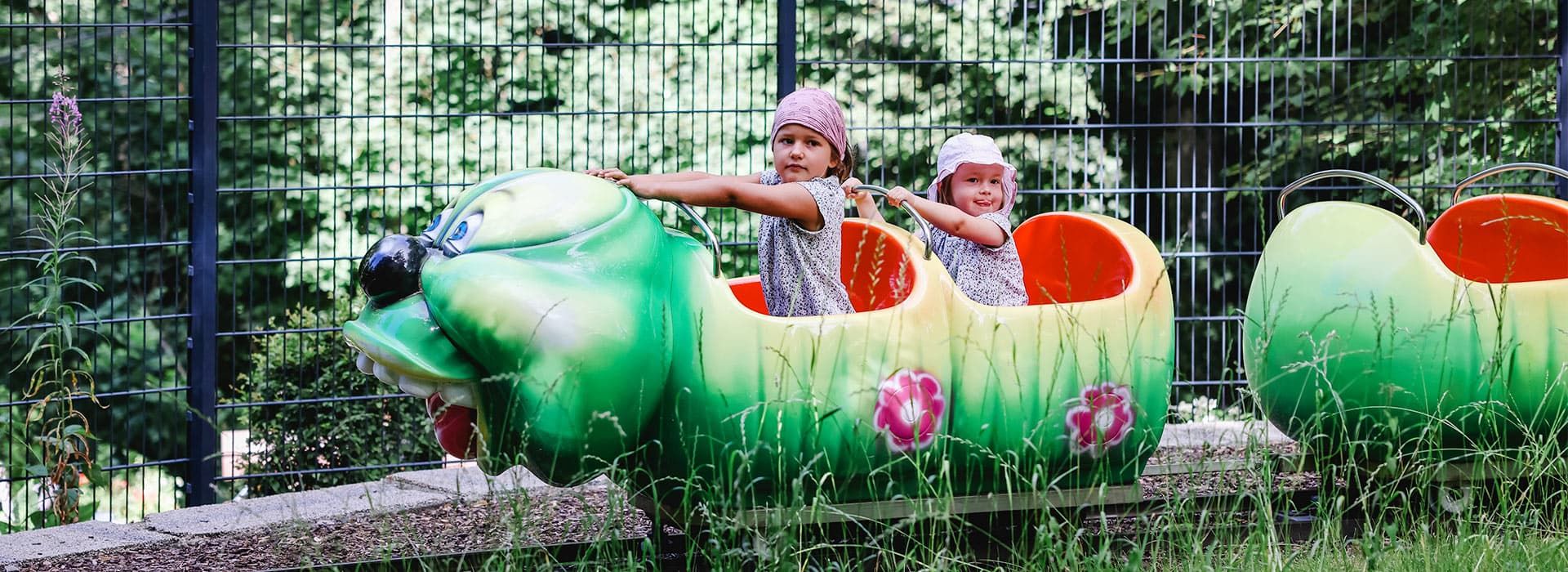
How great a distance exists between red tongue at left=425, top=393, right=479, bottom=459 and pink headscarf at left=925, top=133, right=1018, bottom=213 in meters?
1.48

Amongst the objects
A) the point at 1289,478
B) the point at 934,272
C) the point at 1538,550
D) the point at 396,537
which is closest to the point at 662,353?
the point at 934,272

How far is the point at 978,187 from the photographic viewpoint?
4043mm

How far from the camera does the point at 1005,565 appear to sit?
3.48 m

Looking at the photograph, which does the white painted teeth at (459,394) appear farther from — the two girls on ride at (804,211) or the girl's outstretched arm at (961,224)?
the girl's outstretched arm at (961,224)

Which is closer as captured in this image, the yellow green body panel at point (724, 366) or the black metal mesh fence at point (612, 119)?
the yellow green body panel at point (724, 366)

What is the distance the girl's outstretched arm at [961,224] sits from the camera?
3742 mm

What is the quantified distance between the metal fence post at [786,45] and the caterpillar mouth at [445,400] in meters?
2.11

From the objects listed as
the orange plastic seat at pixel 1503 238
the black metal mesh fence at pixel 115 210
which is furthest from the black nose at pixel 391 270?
the black metal mesh fence at pixel 115 210

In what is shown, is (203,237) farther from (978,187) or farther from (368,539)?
(978,187)

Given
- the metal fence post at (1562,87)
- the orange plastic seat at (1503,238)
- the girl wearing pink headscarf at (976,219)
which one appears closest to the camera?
the girl wearing pink headscarf at (976,219)

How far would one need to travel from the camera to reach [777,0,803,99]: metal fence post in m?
5.05

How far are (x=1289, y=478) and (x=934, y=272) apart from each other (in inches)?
74.2

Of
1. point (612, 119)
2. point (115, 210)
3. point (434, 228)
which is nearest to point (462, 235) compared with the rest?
point (434, 228)

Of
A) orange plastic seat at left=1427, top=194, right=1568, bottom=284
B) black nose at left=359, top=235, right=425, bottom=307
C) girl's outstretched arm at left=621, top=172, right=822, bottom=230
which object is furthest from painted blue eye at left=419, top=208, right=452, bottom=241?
orange plastic seat at left=1427, top=194, right=1568, bottom=284
